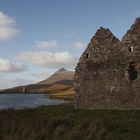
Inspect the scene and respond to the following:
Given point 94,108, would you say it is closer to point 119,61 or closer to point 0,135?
point 119,61

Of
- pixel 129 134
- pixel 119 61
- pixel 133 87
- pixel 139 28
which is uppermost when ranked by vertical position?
pixel 139 28

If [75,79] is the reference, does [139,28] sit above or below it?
above

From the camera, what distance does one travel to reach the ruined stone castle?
32.8 m

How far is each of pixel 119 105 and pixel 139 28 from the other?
7.03m

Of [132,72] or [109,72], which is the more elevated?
[109,72]

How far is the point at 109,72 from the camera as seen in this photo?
1358 inches

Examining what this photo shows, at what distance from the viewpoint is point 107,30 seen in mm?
36406

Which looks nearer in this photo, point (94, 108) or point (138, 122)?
point (138, 122)

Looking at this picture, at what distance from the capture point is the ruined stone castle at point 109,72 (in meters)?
32.8

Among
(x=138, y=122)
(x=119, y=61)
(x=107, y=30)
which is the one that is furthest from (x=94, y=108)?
(x=138, y=122)

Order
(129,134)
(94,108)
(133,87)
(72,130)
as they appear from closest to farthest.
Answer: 1. (72,130)
2. (129,134)
3. (133,87)
4. (94,108)

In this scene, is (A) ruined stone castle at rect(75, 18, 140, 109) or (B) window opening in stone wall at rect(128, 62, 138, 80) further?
(B) window opening in stone wall at rect(128, 62, 138, 80)

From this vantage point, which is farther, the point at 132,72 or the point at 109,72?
the point at 109,72

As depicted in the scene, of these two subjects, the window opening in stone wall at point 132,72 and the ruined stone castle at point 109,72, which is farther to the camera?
the window opening in stone wall at point 132,72
